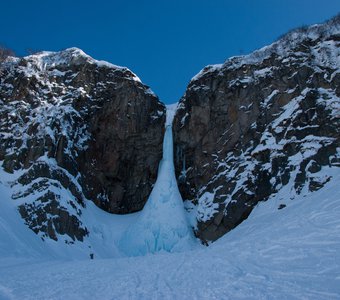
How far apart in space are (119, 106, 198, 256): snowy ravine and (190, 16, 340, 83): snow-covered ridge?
32.9ft

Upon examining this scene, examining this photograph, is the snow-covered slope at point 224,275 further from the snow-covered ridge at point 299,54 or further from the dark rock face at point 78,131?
the snow-covered ridge at point 299,54

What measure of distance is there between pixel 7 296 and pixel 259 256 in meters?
6.74

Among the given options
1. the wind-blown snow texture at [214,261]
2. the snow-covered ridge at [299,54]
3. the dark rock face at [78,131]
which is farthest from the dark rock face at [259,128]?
the dark rock face at [78,131]

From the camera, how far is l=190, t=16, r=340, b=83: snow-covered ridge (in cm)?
2925

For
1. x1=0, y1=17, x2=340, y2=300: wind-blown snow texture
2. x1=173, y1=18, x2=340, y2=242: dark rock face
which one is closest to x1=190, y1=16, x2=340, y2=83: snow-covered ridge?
x1=173, y1=18, x2=340, y2=242: dark rock face

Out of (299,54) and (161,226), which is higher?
(299,54)

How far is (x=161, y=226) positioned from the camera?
30125mm

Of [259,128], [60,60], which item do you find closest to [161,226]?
[259,128]

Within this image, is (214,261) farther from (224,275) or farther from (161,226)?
(161,226)

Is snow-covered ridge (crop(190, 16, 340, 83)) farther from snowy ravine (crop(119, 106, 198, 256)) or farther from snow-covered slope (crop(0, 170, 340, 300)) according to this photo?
snow-covered slope (crop(0, 170, 340, 300))

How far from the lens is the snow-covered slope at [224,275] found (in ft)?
25.7

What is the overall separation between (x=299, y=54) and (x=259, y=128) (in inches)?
248

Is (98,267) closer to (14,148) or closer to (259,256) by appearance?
(259,256)

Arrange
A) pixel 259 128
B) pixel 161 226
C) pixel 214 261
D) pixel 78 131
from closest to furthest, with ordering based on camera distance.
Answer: pixel 214 261 < pixel 161 226 < pixel 259 128 < pixel 78 131
